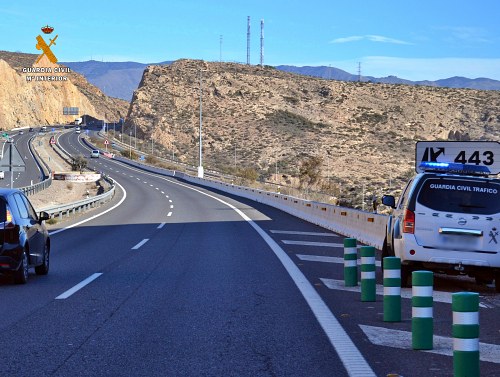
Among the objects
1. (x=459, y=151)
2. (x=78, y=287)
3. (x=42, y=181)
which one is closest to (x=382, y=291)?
(x=78, y=287)

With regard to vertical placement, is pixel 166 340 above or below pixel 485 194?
below

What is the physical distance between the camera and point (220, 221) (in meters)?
32.4

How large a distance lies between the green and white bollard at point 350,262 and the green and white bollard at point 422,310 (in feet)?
14.3

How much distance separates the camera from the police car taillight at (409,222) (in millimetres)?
12828

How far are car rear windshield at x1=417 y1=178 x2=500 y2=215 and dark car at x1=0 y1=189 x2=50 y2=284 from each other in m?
6.13

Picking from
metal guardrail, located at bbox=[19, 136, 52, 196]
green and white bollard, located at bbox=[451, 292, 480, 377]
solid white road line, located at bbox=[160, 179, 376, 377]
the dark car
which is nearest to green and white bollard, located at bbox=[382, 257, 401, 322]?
solid white road line, located at bbox=[160, 179, 376, 377]

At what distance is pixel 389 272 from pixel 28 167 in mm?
93022

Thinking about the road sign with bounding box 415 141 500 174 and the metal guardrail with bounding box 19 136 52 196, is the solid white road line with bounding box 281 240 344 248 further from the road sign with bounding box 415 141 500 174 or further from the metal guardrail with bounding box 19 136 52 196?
the metal guardrail with bounding box 19 136 52 196

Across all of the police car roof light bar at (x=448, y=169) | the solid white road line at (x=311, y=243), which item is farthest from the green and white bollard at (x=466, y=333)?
the solid white road line at (x=311, y=243)

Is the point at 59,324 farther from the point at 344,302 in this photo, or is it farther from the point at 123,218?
the point at 123,218

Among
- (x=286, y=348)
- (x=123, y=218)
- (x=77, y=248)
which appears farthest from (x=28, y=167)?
(x=286, y=348)

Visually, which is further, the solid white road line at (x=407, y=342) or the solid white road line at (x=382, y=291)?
Result: the solid white road line at (x=382, y=291)

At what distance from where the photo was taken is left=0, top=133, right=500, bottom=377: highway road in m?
7.25

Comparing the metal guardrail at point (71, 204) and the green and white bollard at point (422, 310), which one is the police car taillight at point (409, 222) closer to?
the green and white bollard at point (422, 310)
